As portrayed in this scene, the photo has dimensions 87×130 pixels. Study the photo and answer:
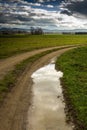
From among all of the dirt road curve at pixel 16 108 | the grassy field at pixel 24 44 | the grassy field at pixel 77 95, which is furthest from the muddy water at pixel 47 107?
the grassy field at pixel 24 44

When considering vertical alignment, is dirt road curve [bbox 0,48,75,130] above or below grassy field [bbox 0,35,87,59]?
above

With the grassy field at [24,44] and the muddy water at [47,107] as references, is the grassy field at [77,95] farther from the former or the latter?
the grassy field at [24,44]

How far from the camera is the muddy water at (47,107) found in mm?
11094

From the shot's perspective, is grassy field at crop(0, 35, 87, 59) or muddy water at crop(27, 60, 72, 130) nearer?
muddy water at crop(27, 60, 72, 130)

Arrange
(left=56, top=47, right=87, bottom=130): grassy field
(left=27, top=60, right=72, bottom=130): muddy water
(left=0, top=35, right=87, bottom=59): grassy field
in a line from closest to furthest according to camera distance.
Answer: (left=27, top=60, right=72, bottom=130): muddy water < (left=56, top=47, right=87, bottom=130): grassy field < (left=0, top=35, right=87, bottom=59): grassy field

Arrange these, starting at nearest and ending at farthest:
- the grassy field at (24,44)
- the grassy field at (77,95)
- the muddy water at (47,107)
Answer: the muddy water at (47,107) → the grassy field at (77,95) → the grassy field at (24,44)

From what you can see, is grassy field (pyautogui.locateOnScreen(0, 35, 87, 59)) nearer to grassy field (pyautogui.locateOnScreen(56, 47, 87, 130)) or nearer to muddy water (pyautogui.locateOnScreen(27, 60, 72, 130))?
grassy field (pyautogui.locateOnScreen(56, 47, 87, 130))

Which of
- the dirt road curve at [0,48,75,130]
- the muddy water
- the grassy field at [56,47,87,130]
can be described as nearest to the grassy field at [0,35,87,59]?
the grassy field at [56,47,87,130]

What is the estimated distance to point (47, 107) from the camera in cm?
1346

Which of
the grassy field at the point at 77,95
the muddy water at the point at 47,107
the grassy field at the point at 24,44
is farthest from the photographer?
the grassy field at the point at 24,44

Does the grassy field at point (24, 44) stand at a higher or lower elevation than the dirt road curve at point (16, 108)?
lower

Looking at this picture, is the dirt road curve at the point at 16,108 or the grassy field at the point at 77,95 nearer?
the dirt road curve at the point at 16,108

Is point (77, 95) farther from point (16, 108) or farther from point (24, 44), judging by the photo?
point (24, 44)

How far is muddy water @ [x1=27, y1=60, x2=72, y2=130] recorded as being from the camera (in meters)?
11.1
